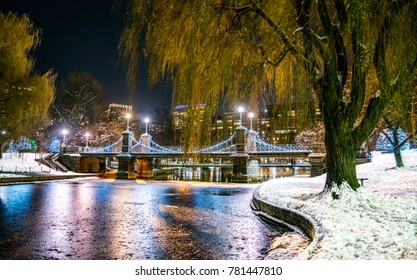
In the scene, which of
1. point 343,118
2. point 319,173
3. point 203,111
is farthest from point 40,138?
point 343,118

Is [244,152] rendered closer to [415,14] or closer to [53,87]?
[53,87]

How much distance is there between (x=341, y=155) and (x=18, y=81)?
1853 cm

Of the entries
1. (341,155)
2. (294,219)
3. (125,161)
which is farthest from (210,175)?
(294,219)

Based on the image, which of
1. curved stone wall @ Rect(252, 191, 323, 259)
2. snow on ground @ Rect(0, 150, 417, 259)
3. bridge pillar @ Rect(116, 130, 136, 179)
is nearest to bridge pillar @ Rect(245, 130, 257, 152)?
bridge pillar @ Rect(116, 130, 136, 179)

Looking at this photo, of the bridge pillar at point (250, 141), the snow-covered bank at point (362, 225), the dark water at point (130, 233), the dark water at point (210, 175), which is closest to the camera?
the snow-covered bank at point (362, 225)

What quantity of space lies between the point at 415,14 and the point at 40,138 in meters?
40.6

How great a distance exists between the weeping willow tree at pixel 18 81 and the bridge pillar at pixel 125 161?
1249 centimetres

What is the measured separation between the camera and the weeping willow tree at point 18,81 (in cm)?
1802

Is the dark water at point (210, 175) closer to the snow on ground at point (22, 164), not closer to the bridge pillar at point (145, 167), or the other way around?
the bridge pillar at point (145, 167)

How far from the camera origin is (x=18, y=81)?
19.0 meters

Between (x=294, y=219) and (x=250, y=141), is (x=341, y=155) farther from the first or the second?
(x=250, y=141)

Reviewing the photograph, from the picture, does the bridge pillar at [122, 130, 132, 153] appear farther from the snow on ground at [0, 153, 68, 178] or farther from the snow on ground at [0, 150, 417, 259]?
the snow on ground at [0, 150, 417, 259]

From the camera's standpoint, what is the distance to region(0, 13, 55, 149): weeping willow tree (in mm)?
18022

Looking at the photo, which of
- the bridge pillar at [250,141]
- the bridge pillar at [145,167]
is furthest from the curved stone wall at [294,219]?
the bridge pillar at [145,167]
